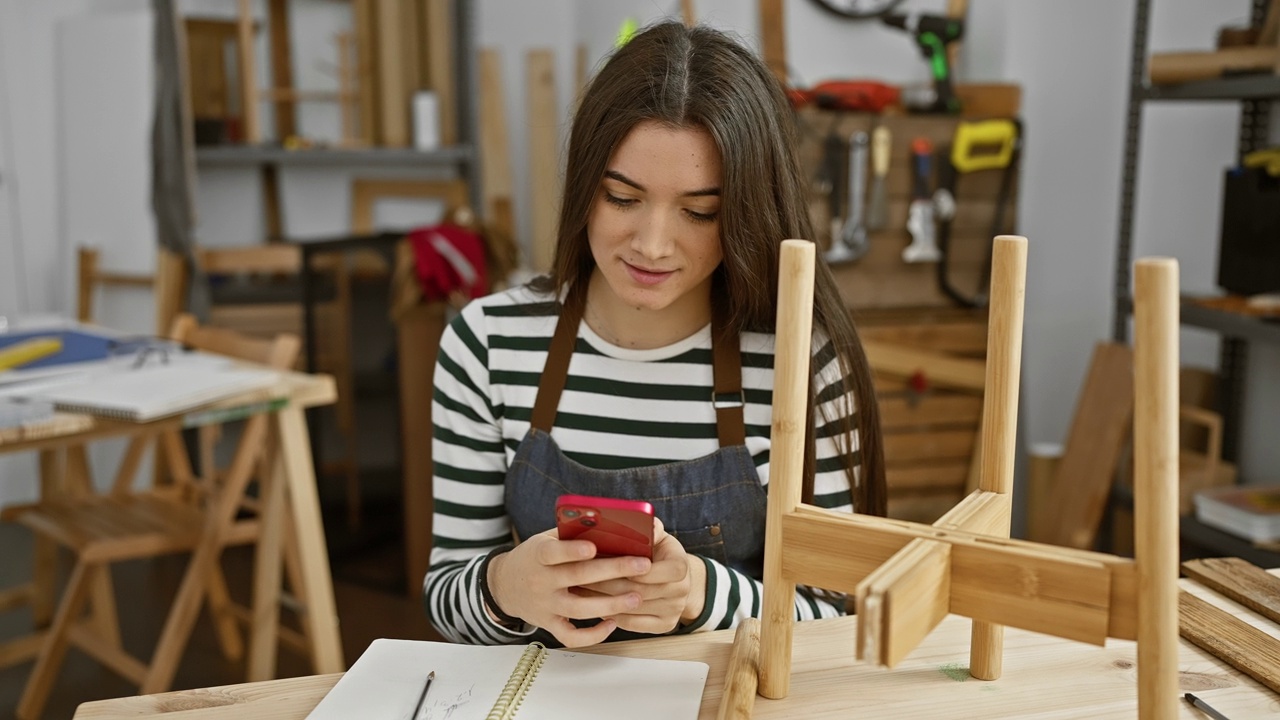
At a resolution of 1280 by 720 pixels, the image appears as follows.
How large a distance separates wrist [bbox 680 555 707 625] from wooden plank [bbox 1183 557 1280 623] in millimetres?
460

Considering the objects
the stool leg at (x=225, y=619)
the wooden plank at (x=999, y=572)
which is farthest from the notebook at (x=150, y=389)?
the wooden plank at (x=999, y=572)

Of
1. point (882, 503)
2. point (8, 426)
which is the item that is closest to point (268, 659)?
point (8, 426)

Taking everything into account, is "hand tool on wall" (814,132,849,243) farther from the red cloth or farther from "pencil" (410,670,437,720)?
"pencil" (410,670,437,720)

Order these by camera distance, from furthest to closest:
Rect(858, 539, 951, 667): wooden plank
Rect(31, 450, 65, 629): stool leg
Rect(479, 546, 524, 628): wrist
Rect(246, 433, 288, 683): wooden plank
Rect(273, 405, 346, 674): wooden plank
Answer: Rect(31, 450, 65, 629): stool leg < Rect(246, 433, 288, 683): wooden plank < Rect(273, 405, 346, 674): wooden plank < Rect(479, 546, 524, 628): wrist < Rect(858, 539, 951, 667): wooden plank

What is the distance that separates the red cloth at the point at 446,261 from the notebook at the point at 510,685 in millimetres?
2298

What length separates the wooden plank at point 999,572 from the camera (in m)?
0.71

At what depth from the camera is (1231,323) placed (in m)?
2.55

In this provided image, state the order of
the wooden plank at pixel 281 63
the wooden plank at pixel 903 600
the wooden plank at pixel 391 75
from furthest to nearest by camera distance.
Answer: the wooden plank at pixel 281 63 → the wooden plank at pixel 391 75 → the wooden plank at pixel 903 600

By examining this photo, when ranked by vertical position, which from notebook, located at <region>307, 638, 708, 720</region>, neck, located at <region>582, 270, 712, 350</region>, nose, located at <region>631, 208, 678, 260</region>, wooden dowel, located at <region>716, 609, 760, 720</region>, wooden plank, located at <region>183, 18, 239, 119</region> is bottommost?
notebook, located at <region>307, 638, 708, 720</region>

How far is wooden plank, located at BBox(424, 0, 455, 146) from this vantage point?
13.2 feet

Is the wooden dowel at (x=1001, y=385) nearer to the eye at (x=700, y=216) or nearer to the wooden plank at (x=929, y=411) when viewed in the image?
the eye at (x=700, y=216)

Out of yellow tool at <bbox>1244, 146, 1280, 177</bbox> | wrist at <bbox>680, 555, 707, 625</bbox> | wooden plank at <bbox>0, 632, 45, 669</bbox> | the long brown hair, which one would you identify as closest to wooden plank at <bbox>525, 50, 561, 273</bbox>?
wooden plank at <bbox>0, 632, 45, 669</bbox>

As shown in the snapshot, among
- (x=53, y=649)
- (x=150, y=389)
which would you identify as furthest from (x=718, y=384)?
(x=53, y=649)

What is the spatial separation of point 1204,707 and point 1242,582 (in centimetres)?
26
